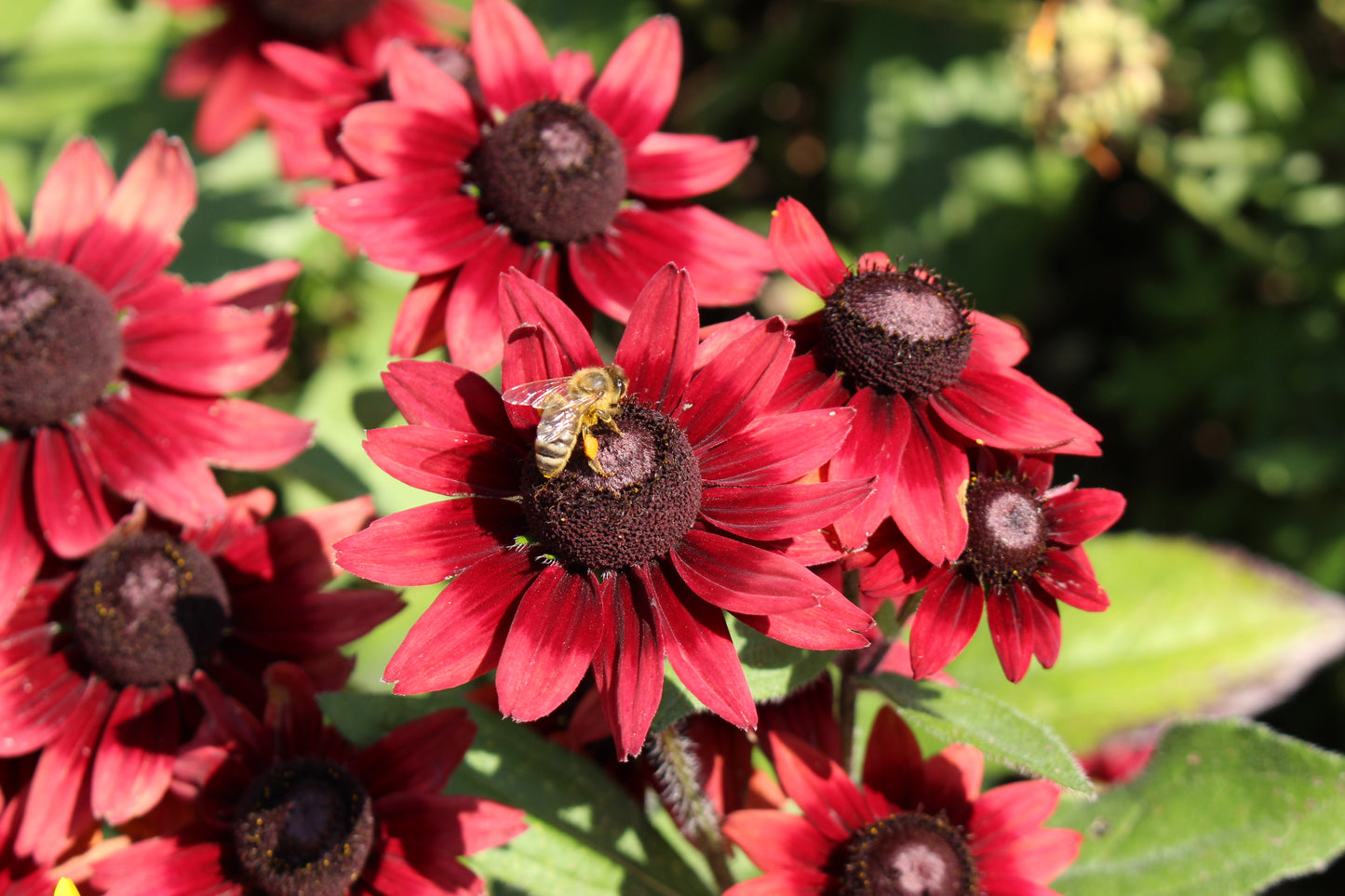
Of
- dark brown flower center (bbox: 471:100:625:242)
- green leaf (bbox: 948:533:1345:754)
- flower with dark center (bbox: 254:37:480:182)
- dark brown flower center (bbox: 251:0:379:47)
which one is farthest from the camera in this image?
dark brown flower center (bbox: 251:0:379:47)

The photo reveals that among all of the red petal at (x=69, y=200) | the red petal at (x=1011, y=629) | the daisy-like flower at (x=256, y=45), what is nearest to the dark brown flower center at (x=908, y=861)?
the red petal at (x=1011, y=629)

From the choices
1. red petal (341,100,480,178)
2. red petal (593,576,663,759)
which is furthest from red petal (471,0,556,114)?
red petal (593,576,663,759)

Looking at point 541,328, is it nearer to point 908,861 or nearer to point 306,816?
point 306,816

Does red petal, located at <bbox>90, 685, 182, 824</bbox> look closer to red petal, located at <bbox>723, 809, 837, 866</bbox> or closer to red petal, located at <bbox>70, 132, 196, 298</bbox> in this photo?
red petal, located at <bbox>70, 132, 196, 298</bbox>

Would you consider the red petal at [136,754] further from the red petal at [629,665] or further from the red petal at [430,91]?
the red petal at [430,91]

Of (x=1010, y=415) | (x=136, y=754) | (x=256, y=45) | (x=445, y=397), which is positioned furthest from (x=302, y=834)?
(x=256, y=45)

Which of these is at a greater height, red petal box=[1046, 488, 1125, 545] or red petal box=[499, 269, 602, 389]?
red petal box=[499, 269, 602, 389]
